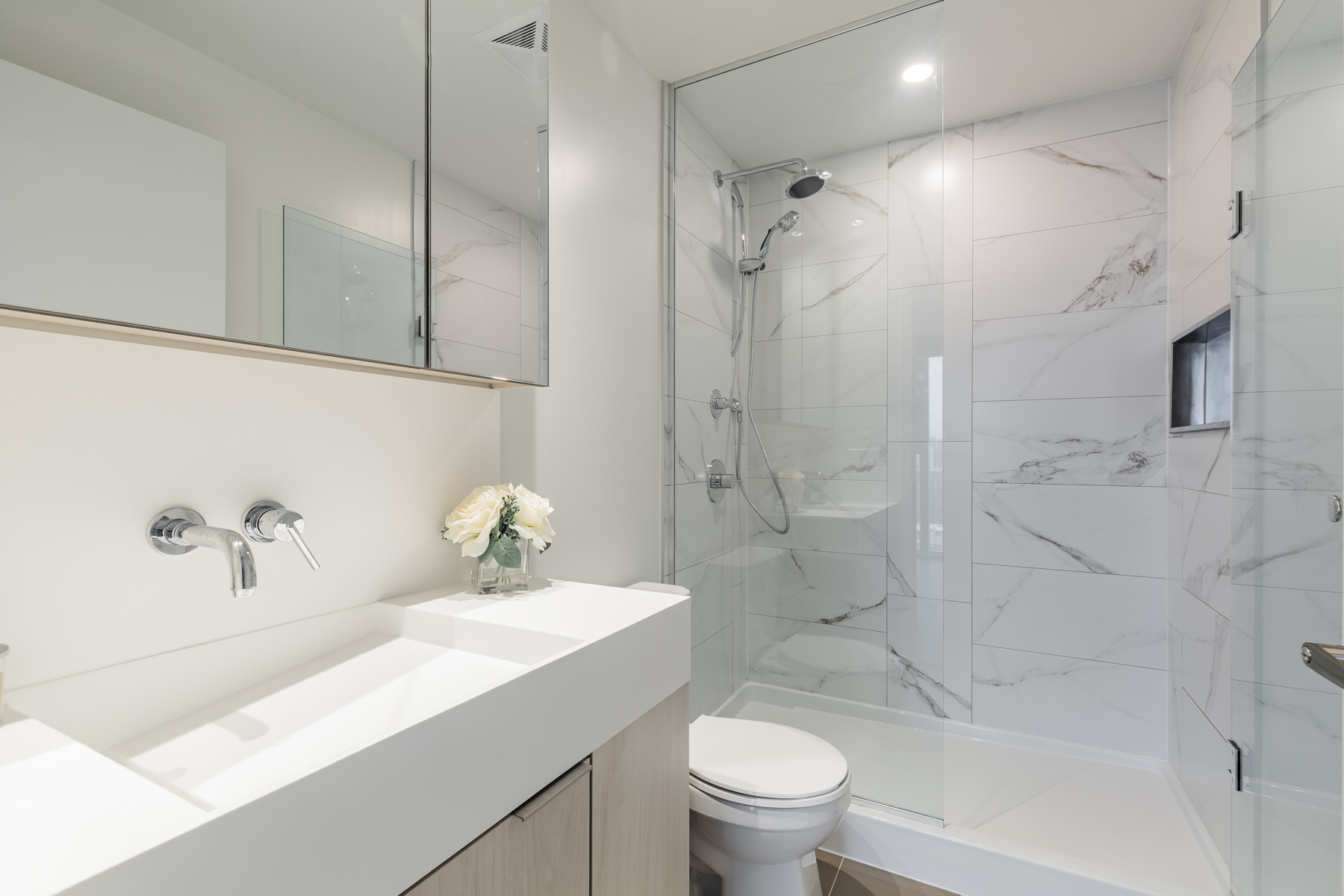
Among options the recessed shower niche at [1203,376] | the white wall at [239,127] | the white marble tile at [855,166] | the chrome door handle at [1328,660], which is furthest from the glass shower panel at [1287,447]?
the white wall at [239,127]

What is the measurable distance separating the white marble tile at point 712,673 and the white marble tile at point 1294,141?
1.71 metres

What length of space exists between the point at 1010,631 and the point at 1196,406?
0.95 m

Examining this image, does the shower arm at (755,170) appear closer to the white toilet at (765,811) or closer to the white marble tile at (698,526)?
the white marble tile at (698,526)

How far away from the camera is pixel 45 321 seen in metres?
0.66

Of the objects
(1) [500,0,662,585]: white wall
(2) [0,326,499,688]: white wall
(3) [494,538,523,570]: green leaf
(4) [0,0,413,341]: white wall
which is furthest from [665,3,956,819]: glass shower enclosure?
(4) [0,0,413,341]: white wall

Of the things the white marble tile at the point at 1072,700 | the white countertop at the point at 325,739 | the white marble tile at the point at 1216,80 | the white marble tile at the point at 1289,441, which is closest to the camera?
the white countertop at the point at 325,739

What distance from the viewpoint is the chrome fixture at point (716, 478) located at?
6.61 ft

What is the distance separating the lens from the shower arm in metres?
1.86

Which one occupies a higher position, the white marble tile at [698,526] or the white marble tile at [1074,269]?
the white marble tile at [1074,269]

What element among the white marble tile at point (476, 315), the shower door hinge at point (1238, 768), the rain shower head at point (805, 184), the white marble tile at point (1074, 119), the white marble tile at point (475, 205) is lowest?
the shower door hinge at point (1238, 768)

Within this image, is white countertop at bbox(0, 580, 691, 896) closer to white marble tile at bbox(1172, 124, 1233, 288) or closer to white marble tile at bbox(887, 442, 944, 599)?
white marble tile at bbox(887, 442, 944, 599)

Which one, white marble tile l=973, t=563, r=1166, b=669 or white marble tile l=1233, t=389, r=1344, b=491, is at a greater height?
white marble tile l=1233, t=389, r=1344, b=491

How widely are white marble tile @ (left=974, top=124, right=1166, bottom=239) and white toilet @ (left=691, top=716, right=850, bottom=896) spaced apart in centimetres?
197

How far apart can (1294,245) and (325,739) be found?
65.9 inches
